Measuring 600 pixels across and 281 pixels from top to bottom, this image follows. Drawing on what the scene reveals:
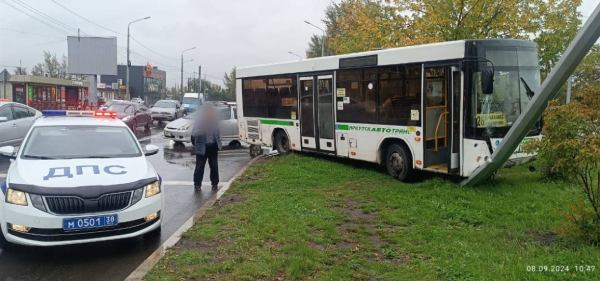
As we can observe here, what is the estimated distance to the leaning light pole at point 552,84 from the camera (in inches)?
222

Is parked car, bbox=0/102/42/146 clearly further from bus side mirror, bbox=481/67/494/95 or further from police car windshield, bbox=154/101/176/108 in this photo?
police car windshield, bbox=154/101/176/108

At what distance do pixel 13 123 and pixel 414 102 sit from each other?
1086cm

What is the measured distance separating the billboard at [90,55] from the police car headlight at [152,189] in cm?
4258

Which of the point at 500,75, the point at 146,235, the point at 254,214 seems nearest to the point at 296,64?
the point at 500,75

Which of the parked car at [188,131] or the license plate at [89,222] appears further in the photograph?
the parked car at [188,131]

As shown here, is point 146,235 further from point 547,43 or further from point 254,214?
point 547,43

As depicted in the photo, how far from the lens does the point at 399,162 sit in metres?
10.5

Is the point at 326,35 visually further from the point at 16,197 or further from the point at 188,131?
the point at 16,197

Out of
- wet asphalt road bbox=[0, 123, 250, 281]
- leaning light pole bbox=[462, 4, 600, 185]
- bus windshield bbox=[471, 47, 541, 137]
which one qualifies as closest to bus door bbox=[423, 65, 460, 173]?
bus windshield bbox=[471, 47, 541, 137]

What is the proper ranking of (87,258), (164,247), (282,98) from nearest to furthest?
(87,258), (164,247), (282,98)

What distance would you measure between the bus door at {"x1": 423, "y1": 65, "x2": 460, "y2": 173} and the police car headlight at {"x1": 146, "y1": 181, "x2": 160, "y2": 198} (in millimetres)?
5390

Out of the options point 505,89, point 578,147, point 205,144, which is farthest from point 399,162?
point 578,147

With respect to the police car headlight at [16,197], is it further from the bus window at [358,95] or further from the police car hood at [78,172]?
the bus window at [358,95]

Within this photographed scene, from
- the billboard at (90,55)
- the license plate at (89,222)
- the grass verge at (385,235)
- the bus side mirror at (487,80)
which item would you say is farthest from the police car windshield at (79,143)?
the billboard at (90,55)
